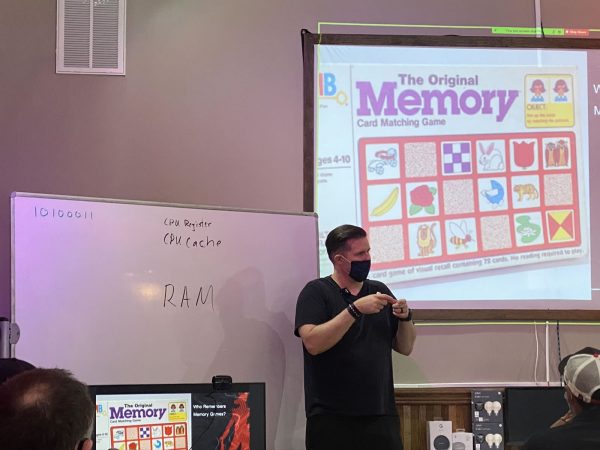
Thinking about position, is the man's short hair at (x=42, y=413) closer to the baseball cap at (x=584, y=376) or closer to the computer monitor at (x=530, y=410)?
the baseball cap at (x=584, y=376)

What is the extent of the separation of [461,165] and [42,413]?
2.95 metres

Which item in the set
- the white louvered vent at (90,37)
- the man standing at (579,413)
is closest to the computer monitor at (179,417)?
the man standing at (579,413)

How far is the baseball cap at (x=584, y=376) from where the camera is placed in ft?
6.28

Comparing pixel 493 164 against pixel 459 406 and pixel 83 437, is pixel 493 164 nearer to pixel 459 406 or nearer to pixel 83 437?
pixel 459 406

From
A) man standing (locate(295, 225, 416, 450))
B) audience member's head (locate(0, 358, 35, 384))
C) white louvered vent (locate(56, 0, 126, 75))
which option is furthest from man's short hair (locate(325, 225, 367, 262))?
audience member's head (locate(0, 358, 35, 384))

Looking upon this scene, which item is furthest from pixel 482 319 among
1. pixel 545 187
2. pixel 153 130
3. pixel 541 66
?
pixel 153 130

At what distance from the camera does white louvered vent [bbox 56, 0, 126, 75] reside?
3723mm

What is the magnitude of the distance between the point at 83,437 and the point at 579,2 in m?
3.55

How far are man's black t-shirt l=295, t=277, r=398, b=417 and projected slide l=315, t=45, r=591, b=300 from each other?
2.23 ft

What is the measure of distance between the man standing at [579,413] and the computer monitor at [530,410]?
5.57 ft

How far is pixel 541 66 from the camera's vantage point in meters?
3.88

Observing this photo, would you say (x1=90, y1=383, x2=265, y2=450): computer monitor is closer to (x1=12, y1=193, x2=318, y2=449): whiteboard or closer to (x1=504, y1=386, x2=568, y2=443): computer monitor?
(x1=12, y1=193, x2=318, y2=449): whiteboard

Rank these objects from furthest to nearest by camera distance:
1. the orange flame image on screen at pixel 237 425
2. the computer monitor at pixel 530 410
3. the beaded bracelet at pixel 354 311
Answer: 1. the computer monitor at pixel 530 410
2. the beaded bracelet at pixel 354 311
3. the orange flame image on screen at pixel 237 425

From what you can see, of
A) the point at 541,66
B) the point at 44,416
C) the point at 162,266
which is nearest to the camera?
the point at 44,416
